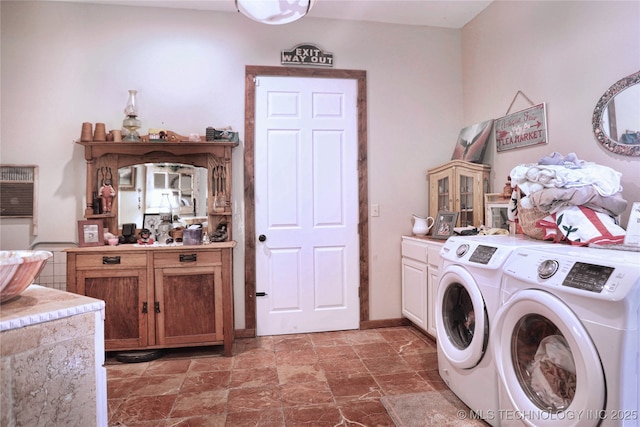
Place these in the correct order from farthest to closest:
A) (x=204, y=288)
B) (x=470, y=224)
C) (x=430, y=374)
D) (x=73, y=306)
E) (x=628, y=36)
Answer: (x=470, y=224)
(x=204, y=288)
(x=430, y=374)
(x=628, y=36)
(x=73, y=306)

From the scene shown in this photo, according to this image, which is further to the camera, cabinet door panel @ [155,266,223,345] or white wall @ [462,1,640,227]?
cabinet door panel @ [155,266,223,345]

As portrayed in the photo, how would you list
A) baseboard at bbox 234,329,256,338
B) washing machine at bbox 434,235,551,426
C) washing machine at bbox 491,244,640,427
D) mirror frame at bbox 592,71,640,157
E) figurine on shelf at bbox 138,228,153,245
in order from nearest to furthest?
washing machine at bbox 491,244,640,427
washing machine at bbox 434,235,551,426
mirror frame at bbox 592,71,640,157
figurine on shelf at bbox 138,228,153,245
baseboard at bbox 234,329,256,338

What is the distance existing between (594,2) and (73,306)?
299 cm

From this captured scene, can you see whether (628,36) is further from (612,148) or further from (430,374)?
(430,374)

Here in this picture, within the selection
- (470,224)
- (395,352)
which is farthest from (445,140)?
(395,352)

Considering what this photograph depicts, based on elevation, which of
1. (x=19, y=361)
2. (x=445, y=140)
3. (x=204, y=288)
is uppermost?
(x=445, y=140)

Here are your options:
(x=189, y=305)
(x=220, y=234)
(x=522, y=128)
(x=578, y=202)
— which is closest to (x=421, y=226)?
(x=522, y=128)

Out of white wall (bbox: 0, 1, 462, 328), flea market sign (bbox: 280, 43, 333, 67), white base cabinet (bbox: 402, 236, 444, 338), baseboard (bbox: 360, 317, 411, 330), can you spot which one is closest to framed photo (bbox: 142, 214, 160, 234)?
white wall (bbox: 0, 1, 462, 328)

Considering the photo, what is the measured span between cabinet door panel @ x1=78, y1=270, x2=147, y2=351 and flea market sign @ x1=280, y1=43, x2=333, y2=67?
7.09 ft

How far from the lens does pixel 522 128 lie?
102 inches

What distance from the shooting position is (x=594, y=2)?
205 cm

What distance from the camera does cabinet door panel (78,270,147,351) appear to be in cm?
254

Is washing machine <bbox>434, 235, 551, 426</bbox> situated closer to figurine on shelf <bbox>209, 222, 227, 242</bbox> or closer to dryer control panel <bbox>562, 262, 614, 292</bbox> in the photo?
dryer control panel <bbox>562, 262, 614, 292</bbox>

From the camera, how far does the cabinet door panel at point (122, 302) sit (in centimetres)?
254
